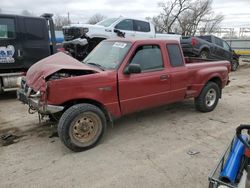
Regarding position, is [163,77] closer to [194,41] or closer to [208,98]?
[208,98]

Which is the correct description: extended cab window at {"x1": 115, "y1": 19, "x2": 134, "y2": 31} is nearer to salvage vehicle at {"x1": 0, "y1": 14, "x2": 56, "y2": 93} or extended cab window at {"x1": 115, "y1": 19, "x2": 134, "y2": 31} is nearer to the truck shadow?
salvage vehicle at {"x1": 0, "y1": 14, "x2": 56, "y2": 93}

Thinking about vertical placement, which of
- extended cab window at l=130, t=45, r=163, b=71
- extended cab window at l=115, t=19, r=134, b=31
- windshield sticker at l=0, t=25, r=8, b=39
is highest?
extended cab window at l=115, t=19, r=134, b=31

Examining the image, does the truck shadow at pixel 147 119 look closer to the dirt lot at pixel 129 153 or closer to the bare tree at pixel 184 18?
the dirt lot at pixel 129 153

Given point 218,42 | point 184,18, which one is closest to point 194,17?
point 184,18

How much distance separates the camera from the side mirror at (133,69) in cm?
450

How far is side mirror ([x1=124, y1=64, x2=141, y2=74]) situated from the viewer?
450 centimetres

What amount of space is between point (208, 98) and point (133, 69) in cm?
279

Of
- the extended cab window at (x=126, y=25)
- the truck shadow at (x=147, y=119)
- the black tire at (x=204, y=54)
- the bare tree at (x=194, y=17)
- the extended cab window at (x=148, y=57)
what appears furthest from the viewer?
the bare tree at (x=194, y=17)

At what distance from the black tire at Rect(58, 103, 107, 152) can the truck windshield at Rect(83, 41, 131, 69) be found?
38.0 inches

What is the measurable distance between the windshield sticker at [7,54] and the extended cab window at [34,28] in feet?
2.17

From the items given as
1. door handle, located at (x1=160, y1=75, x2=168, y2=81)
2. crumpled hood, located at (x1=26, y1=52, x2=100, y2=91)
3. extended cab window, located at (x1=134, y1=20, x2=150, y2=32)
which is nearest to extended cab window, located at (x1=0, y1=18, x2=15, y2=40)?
crumpled hood, located at (x1=26, y1=52, x2=100, y2=91)

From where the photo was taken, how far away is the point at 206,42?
42.9 ft

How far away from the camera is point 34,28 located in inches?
313

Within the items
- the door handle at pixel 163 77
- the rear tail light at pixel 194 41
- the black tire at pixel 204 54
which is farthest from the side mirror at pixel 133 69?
the black tire at pixel 204 54
